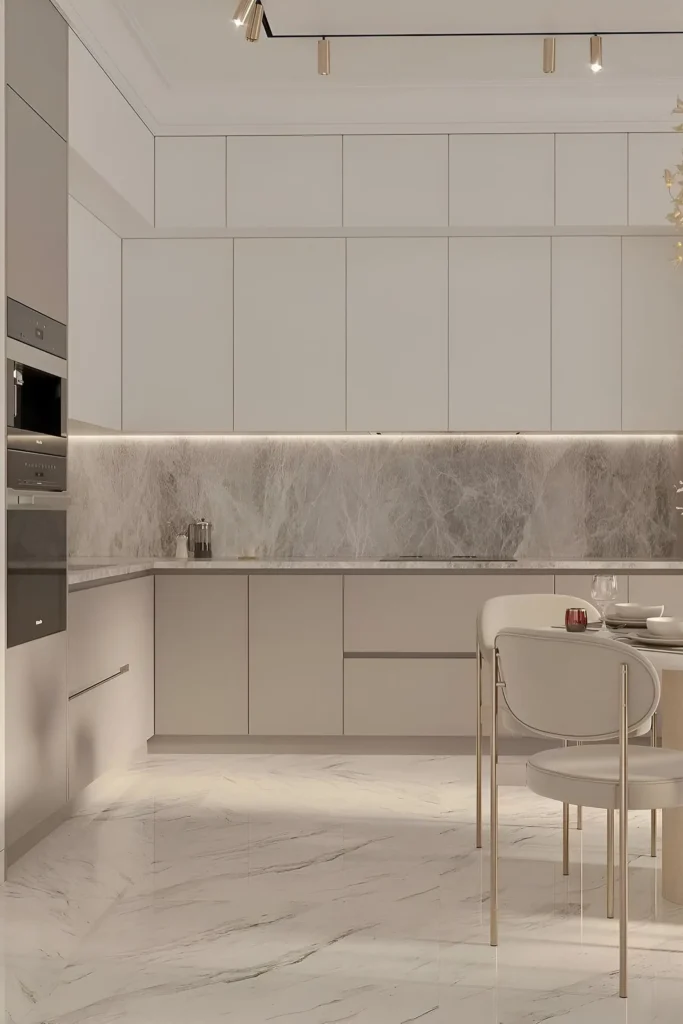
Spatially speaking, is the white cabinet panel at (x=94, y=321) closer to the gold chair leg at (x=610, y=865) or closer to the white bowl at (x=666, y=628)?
the white bowl at (x=666, y=628)

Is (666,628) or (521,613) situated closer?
(666,628)

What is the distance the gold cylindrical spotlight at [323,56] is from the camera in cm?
393

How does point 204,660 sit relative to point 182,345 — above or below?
below

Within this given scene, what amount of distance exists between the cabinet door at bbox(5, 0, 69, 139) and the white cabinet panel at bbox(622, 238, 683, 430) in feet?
8.88

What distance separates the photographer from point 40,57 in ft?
10.4

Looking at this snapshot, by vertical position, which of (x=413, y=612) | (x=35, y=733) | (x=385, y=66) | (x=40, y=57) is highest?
(x=385, y=66)

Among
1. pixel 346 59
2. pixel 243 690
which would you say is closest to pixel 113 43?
pixel 346 59

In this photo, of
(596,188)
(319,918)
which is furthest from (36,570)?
(596,188)

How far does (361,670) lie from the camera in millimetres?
4484

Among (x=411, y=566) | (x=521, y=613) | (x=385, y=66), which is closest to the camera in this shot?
(x=521, y=613)

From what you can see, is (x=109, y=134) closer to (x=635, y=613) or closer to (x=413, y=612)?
A: (x=413, y=612)

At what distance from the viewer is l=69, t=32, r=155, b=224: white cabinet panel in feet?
11.7

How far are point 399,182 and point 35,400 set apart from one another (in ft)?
7.33

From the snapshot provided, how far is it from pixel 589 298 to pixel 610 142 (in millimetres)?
713
